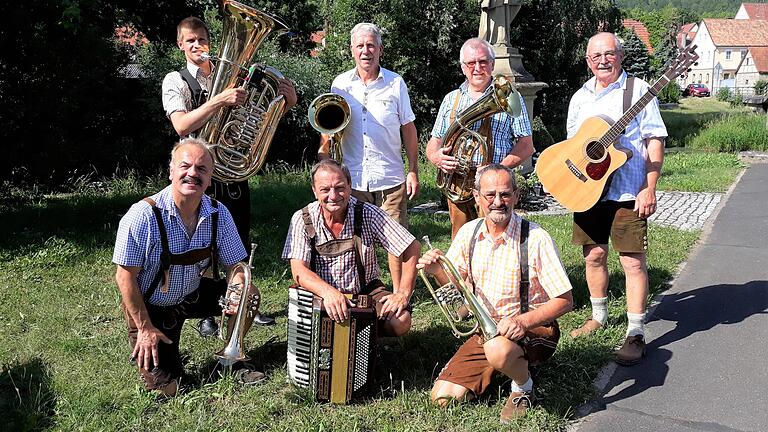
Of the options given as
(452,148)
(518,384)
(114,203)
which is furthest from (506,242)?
(114,203)

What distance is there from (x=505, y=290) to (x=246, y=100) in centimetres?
194

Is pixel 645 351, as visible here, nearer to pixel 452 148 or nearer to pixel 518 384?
pixel 518 384

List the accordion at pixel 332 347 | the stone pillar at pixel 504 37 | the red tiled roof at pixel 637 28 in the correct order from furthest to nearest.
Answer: the red tiled roof at pixel 637 28 → the stone pillar at pixel 504 37 → the accordion at pixel 332 347

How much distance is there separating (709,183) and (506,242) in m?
9.08

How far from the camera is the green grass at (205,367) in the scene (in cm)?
348

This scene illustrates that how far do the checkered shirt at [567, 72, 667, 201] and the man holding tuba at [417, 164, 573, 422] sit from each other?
3.47ft

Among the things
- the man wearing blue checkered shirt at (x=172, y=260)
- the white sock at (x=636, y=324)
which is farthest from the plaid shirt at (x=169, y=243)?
the white sock at (x=636, y=324)

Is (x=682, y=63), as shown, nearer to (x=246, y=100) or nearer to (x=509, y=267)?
(x=509, y=267)

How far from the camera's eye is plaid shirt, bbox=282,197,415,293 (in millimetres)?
3812

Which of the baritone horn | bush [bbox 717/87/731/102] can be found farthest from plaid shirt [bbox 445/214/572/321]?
bush [bbox 717/87/731/102]

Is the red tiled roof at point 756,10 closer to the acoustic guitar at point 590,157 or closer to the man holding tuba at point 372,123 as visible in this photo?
the acoustic guitar at point 590,157

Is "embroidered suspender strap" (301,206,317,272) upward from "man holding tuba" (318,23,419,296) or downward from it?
downward

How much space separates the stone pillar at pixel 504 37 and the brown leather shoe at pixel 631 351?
5869 mm

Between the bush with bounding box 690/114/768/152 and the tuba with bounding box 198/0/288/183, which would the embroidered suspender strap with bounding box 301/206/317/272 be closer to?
the tuba with bounding box 198/0/288/183
